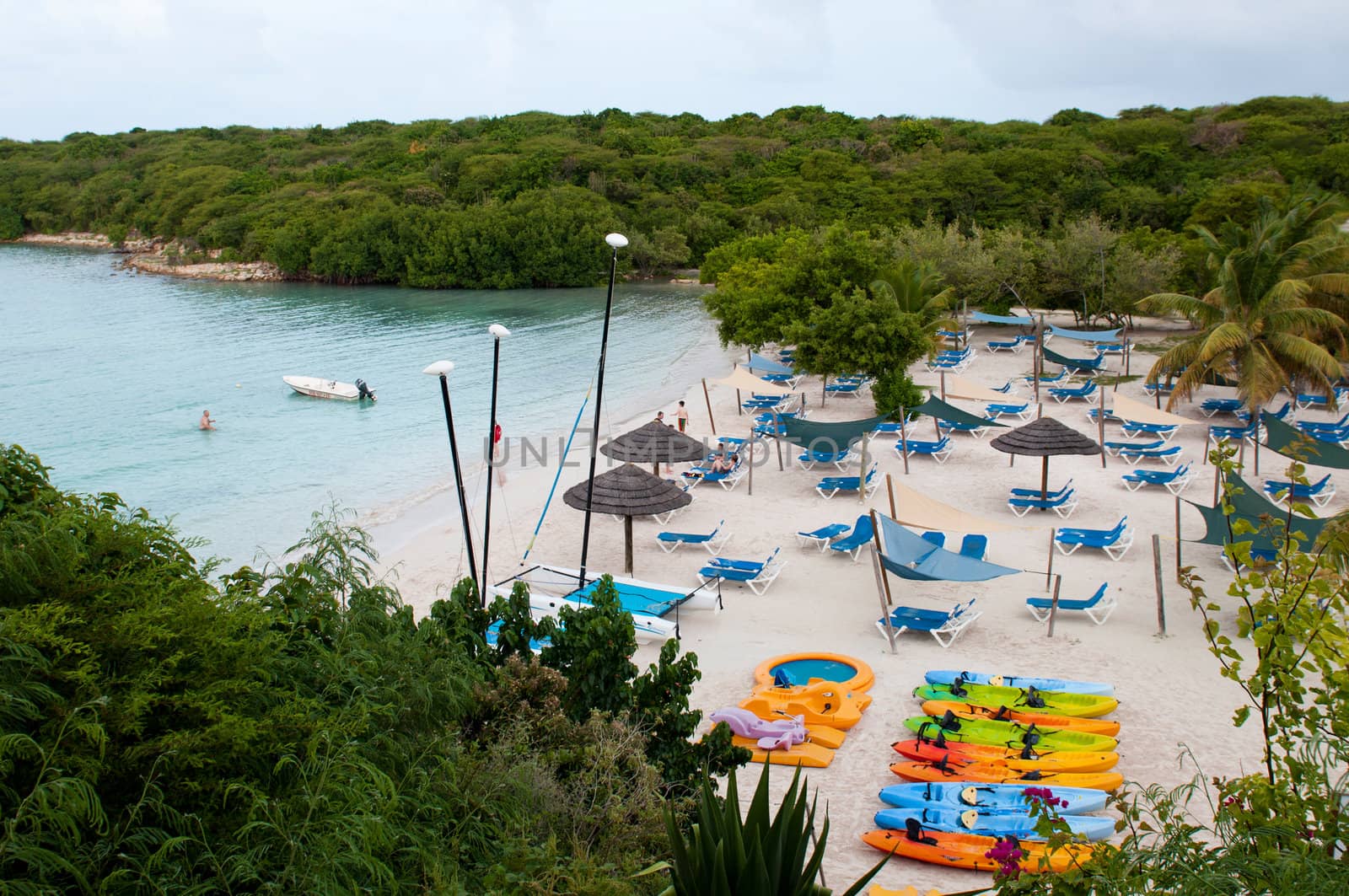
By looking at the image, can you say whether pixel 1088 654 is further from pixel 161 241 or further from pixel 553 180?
pixel 161 241

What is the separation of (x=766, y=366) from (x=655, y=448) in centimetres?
1411

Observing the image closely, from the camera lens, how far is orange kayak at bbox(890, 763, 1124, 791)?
28.7 ft

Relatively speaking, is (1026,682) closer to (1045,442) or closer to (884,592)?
(884,592)

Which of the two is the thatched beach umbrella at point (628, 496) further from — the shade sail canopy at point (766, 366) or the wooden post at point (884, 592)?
the shade sail canopy at point (766, 366)

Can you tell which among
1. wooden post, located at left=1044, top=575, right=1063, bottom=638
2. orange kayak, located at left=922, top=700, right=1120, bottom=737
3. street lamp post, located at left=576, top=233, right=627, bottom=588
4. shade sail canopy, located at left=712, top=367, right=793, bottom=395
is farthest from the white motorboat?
orange kayak, located at left=922, top=700, right=1120, bottom=737

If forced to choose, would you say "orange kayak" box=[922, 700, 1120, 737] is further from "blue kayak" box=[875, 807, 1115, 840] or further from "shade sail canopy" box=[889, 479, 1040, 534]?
"shade sail canopy" box=[889, 479, 1040, 534]

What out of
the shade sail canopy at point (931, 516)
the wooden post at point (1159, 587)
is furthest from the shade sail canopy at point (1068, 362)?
the wooden post at point (1159, 587)

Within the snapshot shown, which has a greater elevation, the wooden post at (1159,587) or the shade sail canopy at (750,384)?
the shade sail canopy at (750,384)

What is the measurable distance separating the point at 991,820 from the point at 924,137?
82.4 m

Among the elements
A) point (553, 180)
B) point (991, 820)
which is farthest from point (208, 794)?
point (553, 180)

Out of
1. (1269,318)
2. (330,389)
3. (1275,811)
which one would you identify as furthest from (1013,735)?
(330,389)

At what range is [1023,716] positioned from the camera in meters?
9.93

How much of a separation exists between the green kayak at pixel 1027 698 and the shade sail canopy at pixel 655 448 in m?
7.41

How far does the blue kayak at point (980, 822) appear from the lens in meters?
8.00
